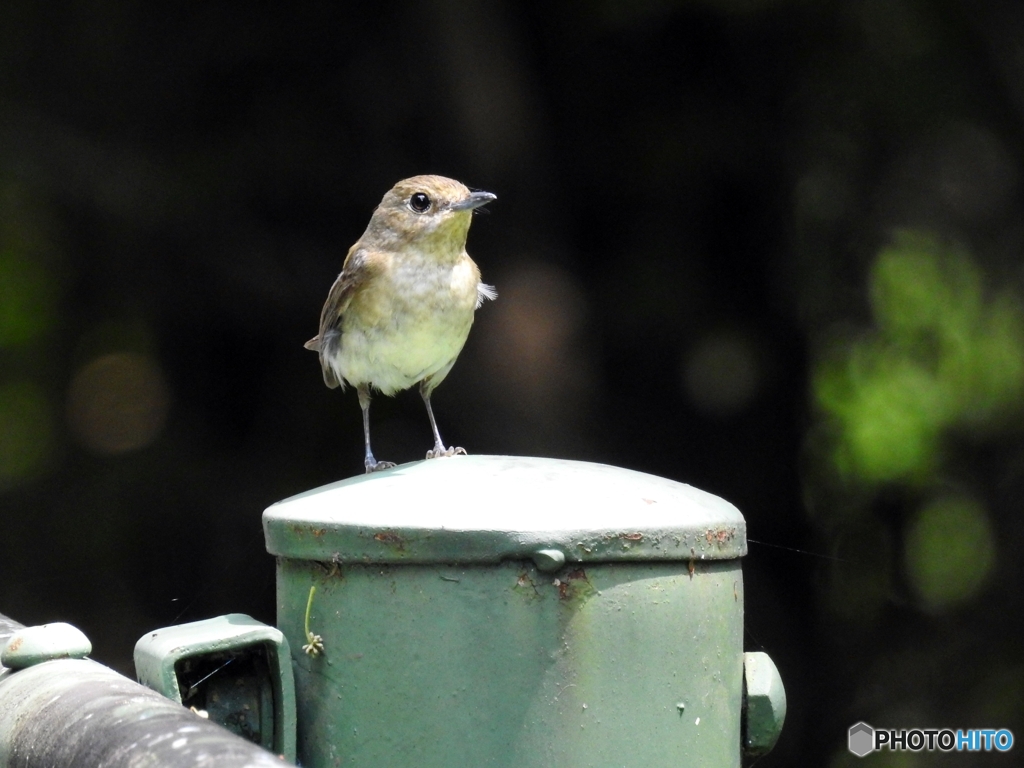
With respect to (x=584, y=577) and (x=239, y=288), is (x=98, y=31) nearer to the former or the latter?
(x=239, y=288)

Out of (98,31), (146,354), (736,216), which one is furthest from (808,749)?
(98,31)

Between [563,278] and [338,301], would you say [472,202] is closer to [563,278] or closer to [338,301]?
[338,301]

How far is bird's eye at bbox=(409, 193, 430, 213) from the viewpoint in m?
3.31

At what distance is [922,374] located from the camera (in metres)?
4.54

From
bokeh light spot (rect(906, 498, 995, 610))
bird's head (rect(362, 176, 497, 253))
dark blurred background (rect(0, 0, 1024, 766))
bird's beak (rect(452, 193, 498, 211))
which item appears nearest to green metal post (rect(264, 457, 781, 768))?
bird's beak (rect(452, 193, 498, 211))

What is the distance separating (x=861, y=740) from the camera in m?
4.75

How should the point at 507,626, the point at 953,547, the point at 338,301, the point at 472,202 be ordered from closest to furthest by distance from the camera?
the point at 507,626 → the point at 472,202 → the point at 338,301 → the point at 953,547

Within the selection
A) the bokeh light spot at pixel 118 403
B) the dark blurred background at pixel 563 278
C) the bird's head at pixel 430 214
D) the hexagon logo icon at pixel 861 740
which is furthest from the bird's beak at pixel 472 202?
the hexagon logo icon at pixel 861 740

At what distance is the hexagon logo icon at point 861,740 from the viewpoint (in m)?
4.74

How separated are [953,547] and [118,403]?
3.26m

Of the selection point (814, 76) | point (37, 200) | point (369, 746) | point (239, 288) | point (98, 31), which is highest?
point (98, 31)

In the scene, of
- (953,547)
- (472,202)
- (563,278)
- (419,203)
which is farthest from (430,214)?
(953,547)

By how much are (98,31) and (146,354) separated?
131 cm

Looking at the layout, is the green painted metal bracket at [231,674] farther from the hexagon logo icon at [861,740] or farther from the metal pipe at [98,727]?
the hexagon logo icon at [861,740]
